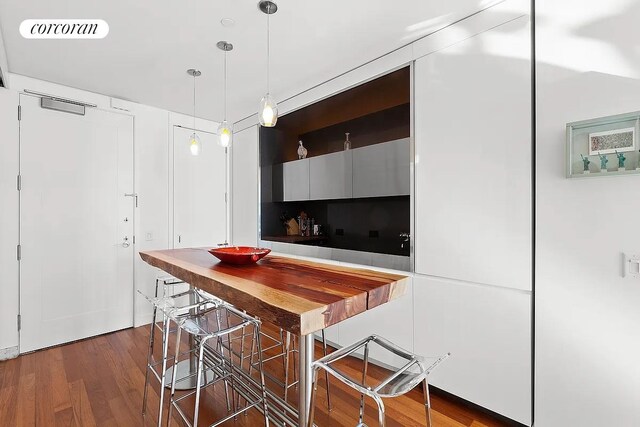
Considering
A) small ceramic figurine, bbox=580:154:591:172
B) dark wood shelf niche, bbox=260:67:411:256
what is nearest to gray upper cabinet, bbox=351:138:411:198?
dark wood shelf niche, bbox=260:67:411:256

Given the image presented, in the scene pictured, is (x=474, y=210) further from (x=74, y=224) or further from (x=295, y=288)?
(x=74, y=224)

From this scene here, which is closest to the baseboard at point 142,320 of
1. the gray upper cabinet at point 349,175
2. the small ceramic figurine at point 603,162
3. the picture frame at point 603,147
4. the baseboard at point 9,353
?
the baseboard at point 9,353

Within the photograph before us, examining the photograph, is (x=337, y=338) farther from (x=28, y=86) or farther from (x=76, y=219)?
(x=28, y=86)

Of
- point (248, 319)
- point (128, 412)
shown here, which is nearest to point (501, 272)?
point (248, 319)

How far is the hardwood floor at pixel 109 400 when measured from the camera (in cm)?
199

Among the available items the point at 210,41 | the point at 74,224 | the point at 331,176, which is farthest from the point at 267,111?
the point at 74,224

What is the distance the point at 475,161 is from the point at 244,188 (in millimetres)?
2986

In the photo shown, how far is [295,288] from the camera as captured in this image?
4.56ft

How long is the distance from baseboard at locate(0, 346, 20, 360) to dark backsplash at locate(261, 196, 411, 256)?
100 inches

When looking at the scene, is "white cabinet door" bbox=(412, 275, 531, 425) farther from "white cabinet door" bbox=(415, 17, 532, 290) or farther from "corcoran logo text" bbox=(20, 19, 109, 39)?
"corcoran logo text" bbox=(20, 19, 109, 39)

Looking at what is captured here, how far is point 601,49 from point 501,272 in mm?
1263

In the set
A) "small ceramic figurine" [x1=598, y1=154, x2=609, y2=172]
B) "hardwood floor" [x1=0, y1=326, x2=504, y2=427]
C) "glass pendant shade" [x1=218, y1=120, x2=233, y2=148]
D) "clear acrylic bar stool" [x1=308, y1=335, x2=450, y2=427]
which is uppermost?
"glass pendant shade" [x1=218, y1=120, x2=233, y2=148]

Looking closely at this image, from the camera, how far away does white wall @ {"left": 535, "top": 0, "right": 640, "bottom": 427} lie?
1523 mm

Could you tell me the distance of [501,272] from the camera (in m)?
1.92
